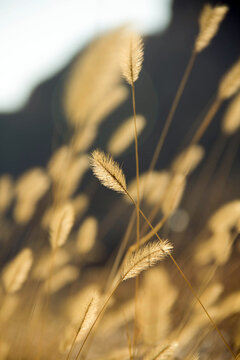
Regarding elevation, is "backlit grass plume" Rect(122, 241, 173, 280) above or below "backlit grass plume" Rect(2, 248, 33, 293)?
below

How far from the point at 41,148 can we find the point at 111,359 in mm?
3936

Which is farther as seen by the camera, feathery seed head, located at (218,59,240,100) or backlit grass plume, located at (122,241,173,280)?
feathery seed head, located at (218,59,240,100)

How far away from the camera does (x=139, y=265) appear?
403 millimetres

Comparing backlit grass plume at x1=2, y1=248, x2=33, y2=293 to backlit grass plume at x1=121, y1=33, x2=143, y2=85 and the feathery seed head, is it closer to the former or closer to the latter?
backlit grass plume at x1=121, y1=33, x2=143, y2=85

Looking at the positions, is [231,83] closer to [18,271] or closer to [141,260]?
[141,260]

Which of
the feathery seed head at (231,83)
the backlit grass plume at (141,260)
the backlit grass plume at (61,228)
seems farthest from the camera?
the feathery seed head at (231,83)

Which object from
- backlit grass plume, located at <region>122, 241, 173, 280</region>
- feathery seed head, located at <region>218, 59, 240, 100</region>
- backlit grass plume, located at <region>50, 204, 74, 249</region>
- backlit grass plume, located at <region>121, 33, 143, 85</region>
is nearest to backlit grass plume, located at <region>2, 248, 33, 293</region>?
backlit grass plume, located at <region>50, 204, 74, 249</region>

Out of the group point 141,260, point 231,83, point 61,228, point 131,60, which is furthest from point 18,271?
point 231,83

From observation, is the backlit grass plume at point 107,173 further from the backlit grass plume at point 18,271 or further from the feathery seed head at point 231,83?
the feathery seed head at point 231,83

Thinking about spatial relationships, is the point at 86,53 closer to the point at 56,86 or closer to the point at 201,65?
the point at 201,65

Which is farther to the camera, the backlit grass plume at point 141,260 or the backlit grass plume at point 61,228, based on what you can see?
the backlit grass plume at point 61,228

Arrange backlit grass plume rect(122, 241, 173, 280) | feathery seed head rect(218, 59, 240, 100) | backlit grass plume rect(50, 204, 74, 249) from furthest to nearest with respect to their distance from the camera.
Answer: feathery seed head rect(218, 59, 240, 100)
backlit grass plume rect(50, 204, 74, 249)
backlit grass plume rect(122, 241, 173, 280)

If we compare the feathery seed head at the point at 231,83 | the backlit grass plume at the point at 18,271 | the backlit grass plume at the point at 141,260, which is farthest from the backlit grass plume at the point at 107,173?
the feathery seed head at the point at 231,83

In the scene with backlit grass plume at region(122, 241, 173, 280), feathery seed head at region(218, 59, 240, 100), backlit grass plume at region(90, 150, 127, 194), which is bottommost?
backlit grass plume at region(122, 241, 173, 280)
